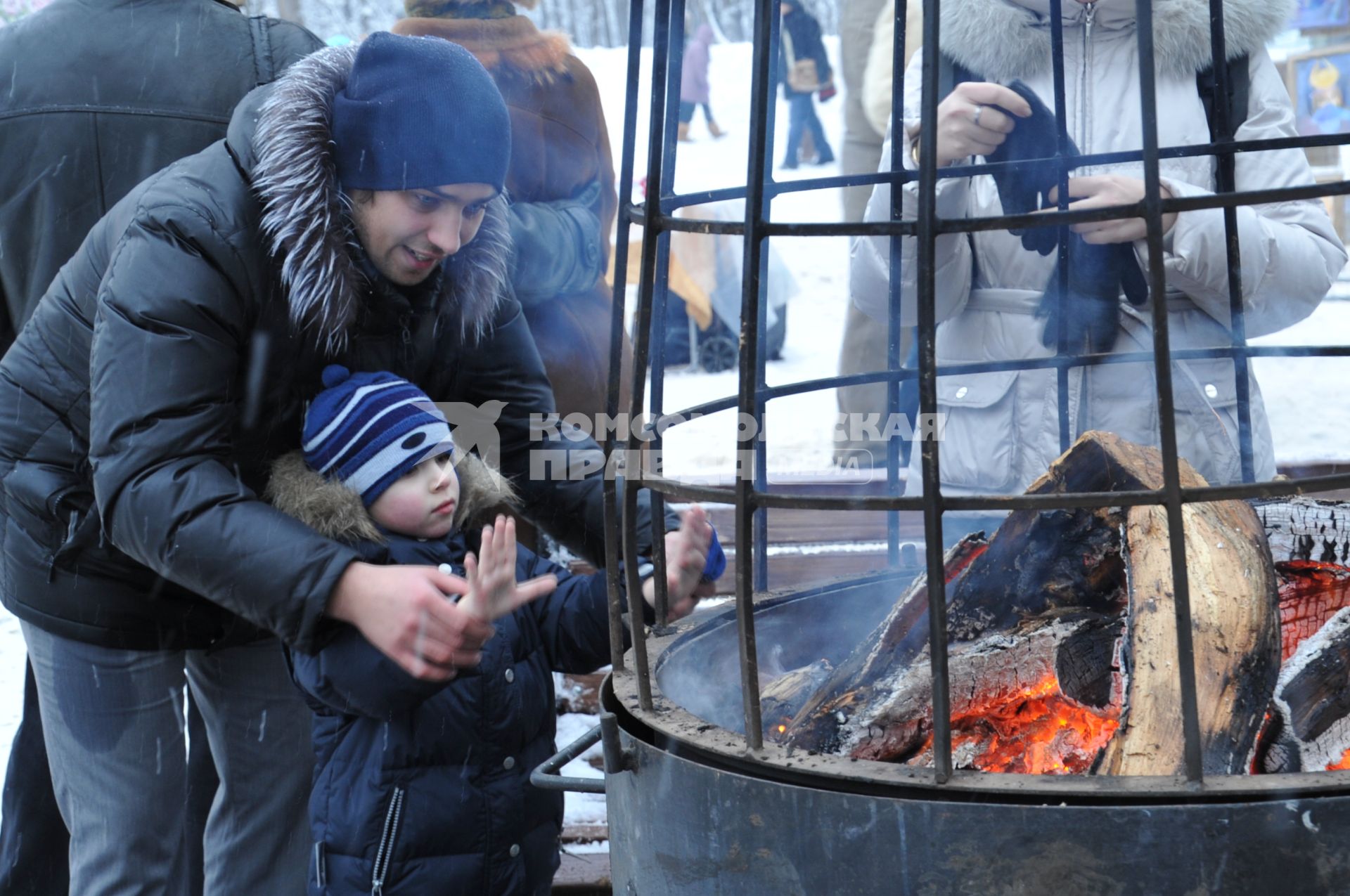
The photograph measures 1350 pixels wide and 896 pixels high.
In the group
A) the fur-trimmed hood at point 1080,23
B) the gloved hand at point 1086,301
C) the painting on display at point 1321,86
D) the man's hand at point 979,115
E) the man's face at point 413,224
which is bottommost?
the gloved hand at point 1086,301

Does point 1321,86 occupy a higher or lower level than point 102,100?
higher

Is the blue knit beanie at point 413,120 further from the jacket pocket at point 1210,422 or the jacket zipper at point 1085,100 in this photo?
the jacket pocket at point 1210,422

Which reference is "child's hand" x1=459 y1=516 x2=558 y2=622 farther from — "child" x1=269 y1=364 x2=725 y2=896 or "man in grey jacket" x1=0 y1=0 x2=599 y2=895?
"man in grey jacket" x1=0 y1=0 x2=599 y2=895

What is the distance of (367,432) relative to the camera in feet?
6.63

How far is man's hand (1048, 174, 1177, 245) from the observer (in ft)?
6.27

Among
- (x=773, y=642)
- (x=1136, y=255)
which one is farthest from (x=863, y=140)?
(x=773, y=642)

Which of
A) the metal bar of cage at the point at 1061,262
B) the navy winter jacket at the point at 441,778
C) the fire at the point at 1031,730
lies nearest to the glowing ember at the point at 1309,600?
the fire at the point at 1031,730

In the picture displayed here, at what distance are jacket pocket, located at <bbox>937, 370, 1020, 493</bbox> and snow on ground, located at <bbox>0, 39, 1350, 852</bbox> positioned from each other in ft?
3.60

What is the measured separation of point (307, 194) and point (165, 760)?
1.09m

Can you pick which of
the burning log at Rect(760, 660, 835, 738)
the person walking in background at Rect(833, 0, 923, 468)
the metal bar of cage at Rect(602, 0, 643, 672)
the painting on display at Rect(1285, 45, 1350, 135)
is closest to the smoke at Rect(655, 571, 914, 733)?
the burning log at Rect(760, 660, 835, 738)

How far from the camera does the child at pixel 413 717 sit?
2.01 metres

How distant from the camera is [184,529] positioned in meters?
1.74

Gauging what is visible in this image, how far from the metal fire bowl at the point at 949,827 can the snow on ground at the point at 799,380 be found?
1642 mm

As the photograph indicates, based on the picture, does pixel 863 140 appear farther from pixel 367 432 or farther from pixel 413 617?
pixel 413 617
